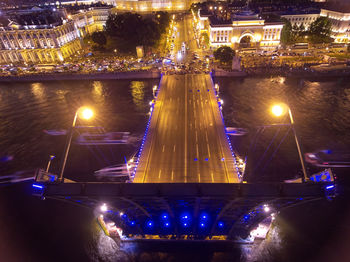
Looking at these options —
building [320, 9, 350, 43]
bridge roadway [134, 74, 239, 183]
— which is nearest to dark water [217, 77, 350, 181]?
bridge roadway [134, 74, 239, 183]

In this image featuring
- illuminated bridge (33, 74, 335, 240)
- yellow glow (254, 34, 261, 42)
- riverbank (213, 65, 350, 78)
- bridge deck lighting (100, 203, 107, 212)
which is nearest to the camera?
illuminated bridge (33, 74, 335, 240)

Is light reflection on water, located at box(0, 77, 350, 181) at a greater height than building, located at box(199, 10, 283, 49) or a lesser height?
lesser

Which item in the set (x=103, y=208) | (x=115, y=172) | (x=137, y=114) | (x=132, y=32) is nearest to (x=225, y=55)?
(x=137, y=114)

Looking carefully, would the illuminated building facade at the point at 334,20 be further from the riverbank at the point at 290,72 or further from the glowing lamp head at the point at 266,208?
the glowing lamp head at the point at 266,208

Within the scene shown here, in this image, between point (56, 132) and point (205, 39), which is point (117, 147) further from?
point (205, 39)

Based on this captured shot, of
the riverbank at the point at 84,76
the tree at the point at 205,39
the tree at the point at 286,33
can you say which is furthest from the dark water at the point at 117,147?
the tree at the point at 205,39

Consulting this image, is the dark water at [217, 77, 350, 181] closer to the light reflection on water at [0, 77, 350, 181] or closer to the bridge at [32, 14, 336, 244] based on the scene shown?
the light reflection on water at [0, 77, 350, 181]

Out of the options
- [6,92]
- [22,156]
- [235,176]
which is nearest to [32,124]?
[22,156]
